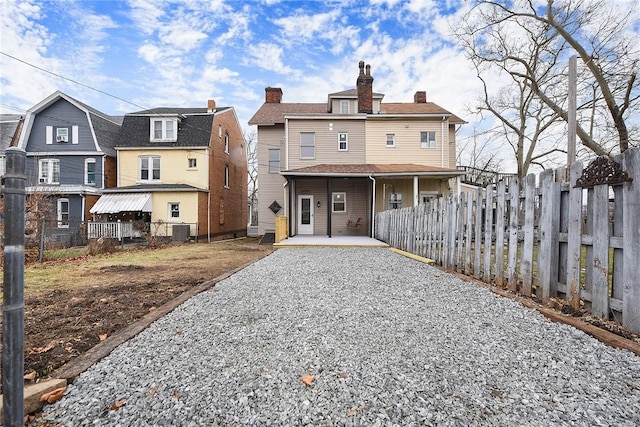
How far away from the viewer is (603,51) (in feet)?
41.9

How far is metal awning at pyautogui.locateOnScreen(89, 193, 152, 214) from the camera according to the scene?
696 inches

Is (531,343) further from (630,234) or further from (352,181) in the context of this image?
(352,181)

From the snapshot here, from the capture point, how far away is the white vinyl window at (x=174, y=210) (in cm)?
1866

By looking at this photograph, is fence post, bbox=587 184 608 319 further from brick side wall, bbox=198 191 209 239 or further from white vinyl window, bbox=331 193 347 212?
brick side wall, bbox=198 191 209 239

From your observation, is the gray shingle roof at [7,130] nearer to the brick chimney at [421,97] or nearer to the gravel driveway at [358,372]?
the gravel driveway at [358,372]

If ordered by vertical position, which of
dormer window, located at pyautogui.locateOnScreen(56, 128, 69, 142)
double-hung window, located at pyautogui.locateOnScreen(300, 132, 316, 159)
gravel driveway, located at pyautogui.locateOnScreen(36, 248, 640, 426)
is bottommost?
gravel driveway, located at pyautogui.locateOnScreen(36, 248, 640, 426)

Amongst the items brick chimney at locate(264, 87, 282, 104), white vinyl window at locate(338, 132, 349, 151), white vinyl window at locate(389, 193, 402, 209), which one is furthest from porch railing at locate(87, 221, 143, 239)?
white vinyl window at locate(389, 193, 402, 209)

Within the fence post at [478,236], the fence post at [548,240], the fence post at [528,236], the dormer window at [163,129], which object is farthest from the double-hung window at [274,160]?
the fence post at [548,240]

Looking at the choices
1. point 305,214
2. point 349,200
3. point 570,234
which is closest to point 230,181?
point 305,214

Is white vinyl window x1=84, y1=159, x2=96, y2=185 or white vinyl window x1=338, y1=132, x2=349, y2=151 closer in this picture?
white vinyl window x1=338, y1=132, x2=349, y2=151

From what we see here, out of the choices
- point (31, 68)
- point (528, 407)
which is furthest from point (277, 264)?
point (31, 68)

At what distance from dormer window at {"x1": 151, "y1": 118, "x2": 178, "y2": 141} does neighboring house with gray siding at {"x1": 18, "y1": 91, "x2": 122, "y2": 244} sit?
3.33 m

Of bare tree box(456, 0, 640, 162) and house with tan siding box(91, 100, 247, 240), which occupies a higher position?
bare tree box(456, 0, 640, 162)

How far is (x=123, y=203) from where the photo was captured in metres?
18.0
